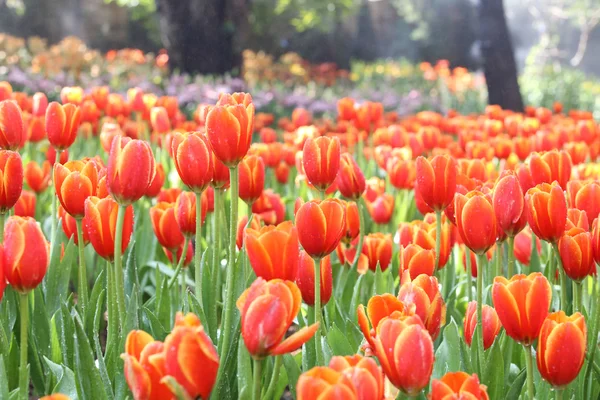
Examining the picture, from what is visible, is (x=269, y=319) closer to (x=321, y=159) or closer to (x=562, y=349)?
(x=562, y=349)

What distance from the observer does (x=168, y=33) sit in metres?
10.2

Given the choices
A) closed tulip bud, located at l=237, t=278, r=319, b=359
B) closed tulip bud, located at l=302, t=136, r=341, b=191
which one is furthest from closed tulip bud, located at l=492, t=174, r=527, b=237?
closed tulip bud, located at l=237, t=278, r=319, b=359

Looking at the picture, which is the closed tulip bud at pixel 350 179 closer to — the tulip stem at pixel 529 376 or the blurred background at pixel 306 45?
the tulip stem at pixel 529 376

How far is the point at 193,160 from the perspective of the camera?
1374 mm

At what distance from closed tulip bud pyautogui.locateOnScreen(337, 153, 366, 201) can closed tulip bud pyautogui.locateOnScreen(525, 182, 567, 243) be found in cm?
66

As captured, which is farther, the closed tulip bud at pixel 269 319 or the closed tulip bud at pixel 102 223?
the closed tulip bud at pixel 102 223

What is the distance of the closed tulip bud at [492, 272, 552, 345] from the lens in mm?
1114

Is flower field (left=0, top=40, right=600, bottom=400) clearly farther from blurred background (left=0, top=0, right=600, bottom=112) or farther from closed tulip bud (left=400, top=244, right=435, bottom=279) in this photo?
blurred background (left=0, top=0, right=600, bottom=112)

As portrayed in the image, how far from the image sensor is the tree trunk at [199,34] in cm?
1004

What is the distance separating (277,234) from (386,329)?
9.9 inches

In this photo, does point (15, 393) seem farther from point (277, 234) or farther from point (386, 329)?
point (386, 329)

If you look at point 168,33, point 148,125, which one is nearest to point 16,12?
point 168,33

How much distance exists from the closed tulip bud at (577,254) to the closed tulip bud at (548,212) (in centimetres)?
2

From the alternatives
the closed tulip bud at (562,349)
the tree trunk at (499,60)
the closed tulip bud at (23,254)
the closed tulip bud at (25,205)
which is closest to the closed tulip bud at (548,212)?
the closed tulip bud at (562,349)
